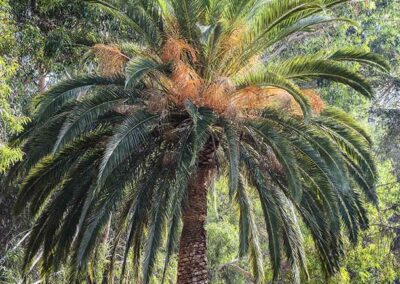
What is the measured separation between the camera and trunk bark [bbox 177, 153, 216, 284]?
30.3 ft

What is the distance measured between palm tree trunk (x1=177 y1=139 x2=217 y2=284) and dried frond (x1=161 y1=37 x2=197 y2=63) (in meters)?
1.69

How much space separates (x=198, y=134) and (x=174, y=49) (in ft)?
4.92

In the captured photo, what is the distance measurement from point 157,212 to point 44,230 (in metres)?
2.22

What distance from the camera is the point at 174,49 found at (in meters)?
8.12

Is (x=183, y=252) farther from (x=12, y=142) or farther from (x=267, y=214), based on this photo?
(x=12, y=142)

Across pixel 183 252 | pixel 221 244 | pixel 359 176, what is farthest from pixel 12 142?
pixel 221 244

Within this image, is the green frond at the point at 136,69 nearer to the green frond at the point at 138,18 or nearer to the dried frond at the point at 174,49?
the dried frond at the point at 174,49

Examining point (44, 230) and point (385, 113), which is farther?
point (385, 113)

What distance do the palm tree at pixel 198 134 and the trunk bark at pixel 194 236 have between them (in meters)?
0.02

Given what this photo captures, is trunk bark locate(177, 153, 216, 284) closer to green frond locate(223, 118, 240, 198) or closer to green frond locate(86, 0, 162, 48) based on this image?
green frond locate(223, 118, 240, 198)

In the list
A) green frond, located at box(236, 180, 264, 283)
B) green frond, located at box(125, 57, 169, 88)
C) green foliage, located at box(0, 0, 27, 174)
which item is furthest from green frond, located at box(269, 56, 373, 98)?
green foliage, located at box(0, 0, 27, 174)

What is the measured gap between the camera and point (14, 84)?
11.0 metres

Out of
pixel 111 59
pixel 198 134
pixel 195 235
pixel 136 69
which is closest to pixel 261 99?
pixel 198 134

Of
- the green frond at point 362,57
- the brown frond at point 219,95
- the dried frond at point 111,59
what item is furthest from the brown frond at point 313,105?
the dried frond at point 111,59
